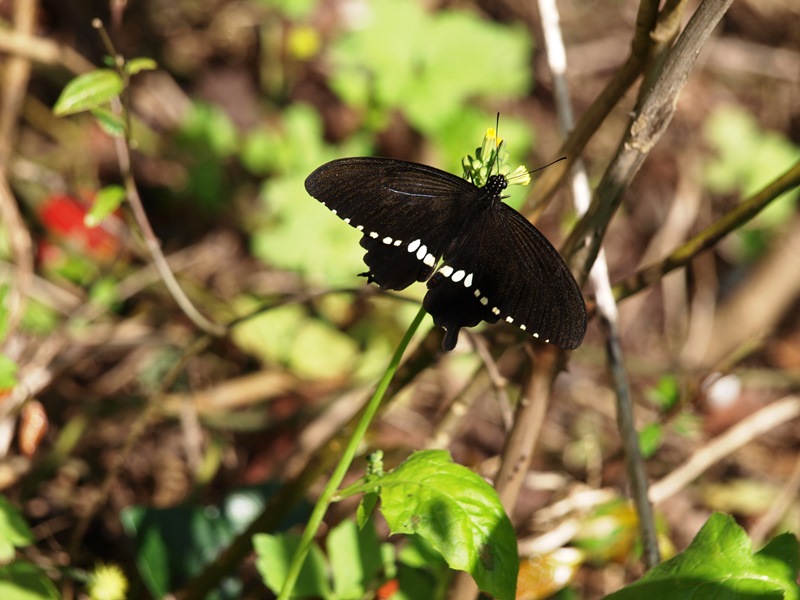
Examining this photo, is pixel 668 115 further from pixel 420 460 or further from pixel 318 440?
pixel 318 440

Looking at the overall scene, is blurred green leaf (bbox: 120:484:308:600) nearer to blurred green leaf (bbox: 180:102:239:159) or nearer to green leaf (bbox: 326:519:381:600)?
green leaf (bbox: 326:519:381:600)

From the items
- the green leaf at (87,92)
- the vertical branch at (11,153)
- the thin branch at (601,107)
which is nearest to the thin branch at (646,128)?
the thin branch at (601,107)

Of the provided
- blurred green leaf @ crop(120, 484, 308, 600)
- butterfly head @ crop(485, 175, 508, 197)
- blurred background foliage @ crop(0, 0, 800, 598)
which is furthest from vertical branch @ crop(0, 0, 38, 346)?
butterfly head @ crop(485, 175, 508, 197)

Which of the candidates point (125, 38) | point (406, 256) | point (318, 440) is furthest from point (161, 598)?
point (125, 38)

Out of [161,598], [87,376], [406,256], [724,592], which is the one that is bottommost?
[161,598]

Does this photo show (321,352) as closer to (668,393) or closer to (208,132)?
(208,132)

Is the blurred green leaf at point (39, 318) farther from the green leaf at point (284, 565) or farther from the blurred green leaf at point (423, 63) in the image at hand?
the green leaf at point (284, 565)

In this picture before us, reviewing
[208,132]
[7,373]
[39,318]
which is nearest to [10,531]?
[7,373]
